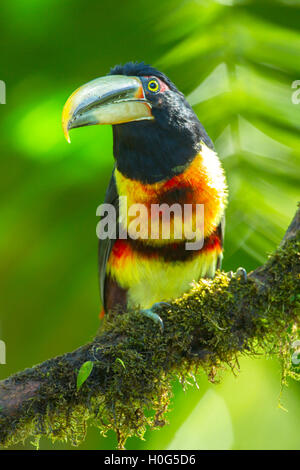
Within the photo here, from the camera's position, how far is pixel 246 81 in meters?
3.35

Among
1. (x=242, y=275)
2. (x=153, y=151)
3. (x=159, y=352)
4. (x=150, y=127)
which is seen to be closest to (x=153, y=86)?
(x=150, y=127)

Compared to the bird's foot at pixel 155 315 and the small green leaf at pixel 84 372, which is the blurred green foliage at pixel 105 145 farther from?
the small green leaf at pixel 84 372

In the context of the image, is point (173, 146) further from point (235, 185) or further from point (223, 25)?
point (223, 25)

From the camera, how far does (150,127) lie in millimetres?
3094

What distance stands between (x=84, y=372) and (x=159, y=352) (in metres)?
0.31

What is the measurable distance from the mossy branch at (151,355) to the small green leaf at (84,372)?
17mm

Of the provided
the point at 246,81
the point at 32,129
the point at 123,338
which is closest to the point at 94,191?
the point at 32,129

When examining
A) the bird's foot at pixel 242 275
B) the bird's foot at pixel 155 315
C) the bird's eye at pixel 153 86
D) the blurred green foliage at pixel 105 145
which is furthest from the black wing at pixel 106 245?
the bird's foot at pixel 242 275

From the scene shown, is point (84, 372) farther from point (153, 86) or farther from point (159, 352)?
point (153, 86)

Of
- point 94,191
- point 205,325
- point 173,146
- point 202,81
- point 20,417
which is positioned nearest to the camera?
point 20,417

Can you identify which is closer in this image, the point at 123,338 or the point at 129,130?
the point at 123,338

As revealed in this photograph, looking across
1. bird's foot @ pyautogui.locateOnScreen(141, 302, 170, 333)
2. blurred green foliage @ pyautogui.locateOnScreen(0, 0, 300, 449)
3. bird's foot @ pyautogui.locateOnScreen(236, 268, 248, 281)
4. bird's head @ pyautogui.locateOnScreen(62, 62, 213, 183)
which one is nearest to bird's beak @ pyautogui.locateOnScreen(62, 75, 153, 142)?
bird's head @ pyautogui.locateOnScreen(62, 62, 213, 183)
